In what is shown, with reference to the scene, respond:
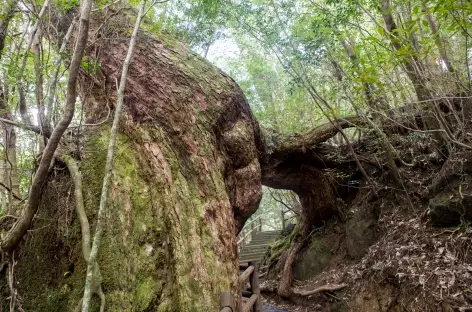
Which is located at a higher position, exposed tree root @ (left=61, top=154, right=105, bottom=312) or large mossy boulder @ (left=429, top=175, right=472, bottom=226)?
exposed tree root @ (left=61, top=154, right=105, bottom=312)

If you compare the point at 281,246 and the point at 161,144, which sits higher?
the point at 161,144

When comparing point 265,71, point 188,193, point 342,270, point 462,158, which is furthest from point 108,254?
point 265,71

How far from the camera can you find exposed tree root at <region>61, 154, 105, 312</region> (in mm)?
2398

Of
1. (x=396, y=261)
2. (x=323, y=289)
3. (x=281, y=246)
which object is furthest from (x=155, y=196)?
(x=281, y=246)

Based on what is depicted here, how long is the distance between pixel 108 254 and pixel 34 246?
849mm

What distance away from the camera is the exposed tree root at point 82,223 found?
2398mm

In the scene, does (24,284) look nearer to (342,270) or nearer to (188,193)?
(188,193)

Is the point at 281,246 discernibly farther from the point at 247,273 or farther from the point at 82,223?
the point at 82,223

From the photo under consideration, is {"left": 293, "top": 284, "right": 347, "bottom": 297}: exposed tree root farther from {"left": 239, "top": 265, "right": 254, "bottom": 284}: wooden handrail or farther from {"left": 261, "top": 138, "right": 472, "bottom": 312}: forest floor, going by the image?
{"left": 239, "top": 265, "right": 254, "bottom": 284}: wooden handrail

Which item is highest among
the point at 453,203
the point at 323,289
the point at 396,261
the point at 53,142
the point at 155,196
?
the point at 53,142

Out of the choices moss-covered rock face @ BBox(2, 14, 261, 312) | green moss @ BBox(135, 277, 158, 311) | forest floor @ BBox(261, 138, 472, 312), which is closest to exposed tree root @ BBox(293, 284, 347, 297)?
forest floor @ BBox(261, 138, 472, 312)

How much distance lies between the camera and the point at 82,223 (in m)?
2.71

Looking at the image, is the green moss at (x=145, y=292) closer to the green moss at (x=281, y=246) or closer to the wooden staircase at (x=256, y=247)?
the green moss at (x=281, y=246)

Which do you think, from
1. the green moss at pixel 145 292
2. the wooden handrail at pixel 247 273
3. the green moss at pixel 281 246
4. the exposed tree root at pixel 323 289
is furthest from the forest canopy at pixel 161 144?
the green moss at pixel 281 246
